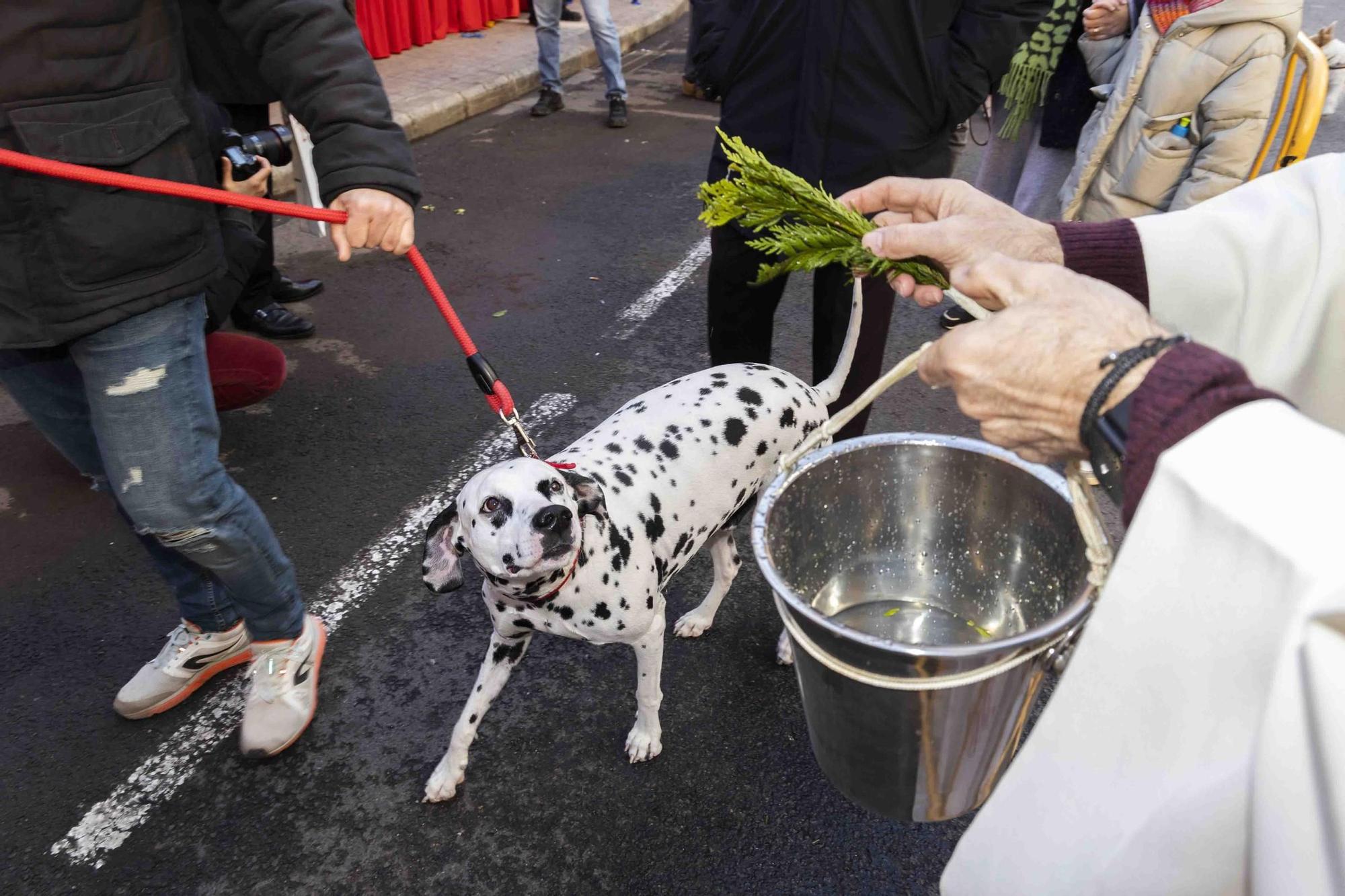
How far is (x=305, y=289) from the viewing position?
5391mm

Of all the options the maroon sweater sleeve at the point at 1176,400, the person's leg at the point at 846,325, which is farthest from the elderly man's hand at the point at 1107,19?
the maroon sweater sleeve at the point at 1176,400

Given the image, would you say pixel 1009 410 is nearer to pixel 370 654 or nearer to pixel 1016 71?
pixel 370 654

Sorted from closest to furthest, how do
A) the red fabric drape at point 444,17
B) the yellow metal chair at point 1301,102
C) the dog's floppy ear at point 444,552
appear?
the dog's floppy ear at point 444,552
the yellow metal chair at point 1301,102
the red fabric drape at point 444,17

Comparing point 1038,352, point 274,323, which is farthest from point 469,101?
point 1038,352

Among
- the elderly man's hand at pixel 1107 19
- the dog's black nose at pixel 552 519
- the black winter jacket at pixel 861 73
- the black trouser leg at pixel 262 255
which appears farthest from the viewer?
the black trouser leg at pixel 262 255

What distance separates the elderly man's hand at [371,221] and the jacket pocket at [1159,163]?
10.4ft

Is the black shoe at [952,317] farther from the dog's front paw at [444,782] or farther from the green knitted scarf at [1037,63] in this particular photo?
the dog's front paw at [444,782]

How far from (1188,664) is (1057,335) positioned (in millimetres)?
526

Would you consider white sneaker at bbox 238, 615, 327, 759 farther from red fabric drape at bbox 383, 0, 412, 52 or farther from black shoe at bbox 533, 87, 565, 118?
red fabric drape at bbox 383, 0, 412, 52

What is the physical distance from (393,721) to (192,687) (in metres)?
0.69

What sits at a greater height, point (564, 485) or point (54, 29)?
point (54, 29)

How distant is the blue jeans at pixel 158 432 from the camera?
7.09 ft

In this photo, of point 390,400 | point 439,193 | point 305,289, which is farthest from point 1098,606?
point 439,193

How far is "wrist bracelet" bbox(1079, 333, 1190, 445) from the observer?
1237mm
